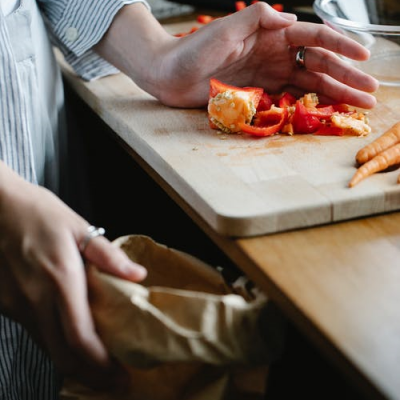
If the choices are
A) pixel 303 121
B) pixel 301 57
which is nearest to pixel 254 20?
pixel 301 57

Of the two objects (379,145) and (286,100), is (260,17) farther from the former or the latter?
(379,145)

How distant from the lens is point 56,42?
1593mm

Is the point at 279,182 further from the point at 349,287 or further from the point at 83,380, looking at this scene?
the point at 83,380

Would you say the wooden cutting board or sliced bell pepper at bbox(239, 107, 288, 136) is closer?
the wooden cutting board

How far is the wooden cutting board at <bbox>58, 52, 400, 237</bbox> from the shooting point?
91 centimetres

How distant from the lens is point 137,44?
55.0 inches

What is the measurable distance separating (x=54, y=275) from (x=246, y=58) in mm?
729

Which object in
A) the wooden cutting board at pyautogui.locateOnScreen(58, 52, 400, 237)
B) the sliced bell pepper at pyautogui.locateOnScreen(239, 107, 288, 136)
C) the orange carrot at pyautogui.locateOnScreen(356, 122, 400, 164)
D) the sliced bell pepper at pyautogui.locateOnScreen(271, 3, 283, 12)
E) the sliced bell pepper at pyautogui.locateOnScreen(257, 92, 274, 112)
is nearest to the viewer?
the wooden cutting board at pyautogui.locateOnScreen(58, 52, 400, 237)

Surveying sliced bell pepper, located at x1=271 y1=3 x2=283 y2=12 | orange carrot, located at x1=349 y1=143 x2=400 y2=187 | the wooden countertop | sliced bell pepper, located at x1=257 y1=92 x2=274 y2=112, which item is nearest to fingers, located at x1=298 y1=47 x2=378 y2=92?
sliced bell pepper, located at x1=257 y1=92 x2=274 y2=112

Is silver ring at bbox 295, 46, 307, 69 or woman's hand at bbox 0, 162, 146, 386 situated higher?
silver ring at bbox 295, 46, 307, 69

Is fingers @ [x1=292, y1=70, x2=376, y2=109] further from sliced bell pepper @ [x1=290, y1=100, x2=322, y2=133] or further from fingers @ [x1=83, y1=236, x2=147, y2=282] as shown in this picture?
fingers @ [x1=83, y1=236, x2=147, y2=282]

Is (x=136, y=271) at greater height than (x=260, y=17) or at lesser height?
lesser

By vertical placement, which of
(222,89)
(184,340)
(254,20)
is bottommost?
(184,340)

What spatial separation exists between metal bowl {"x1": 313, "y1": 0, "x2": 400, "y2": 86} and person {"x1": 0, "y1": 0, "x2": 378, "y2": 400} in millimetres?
98
